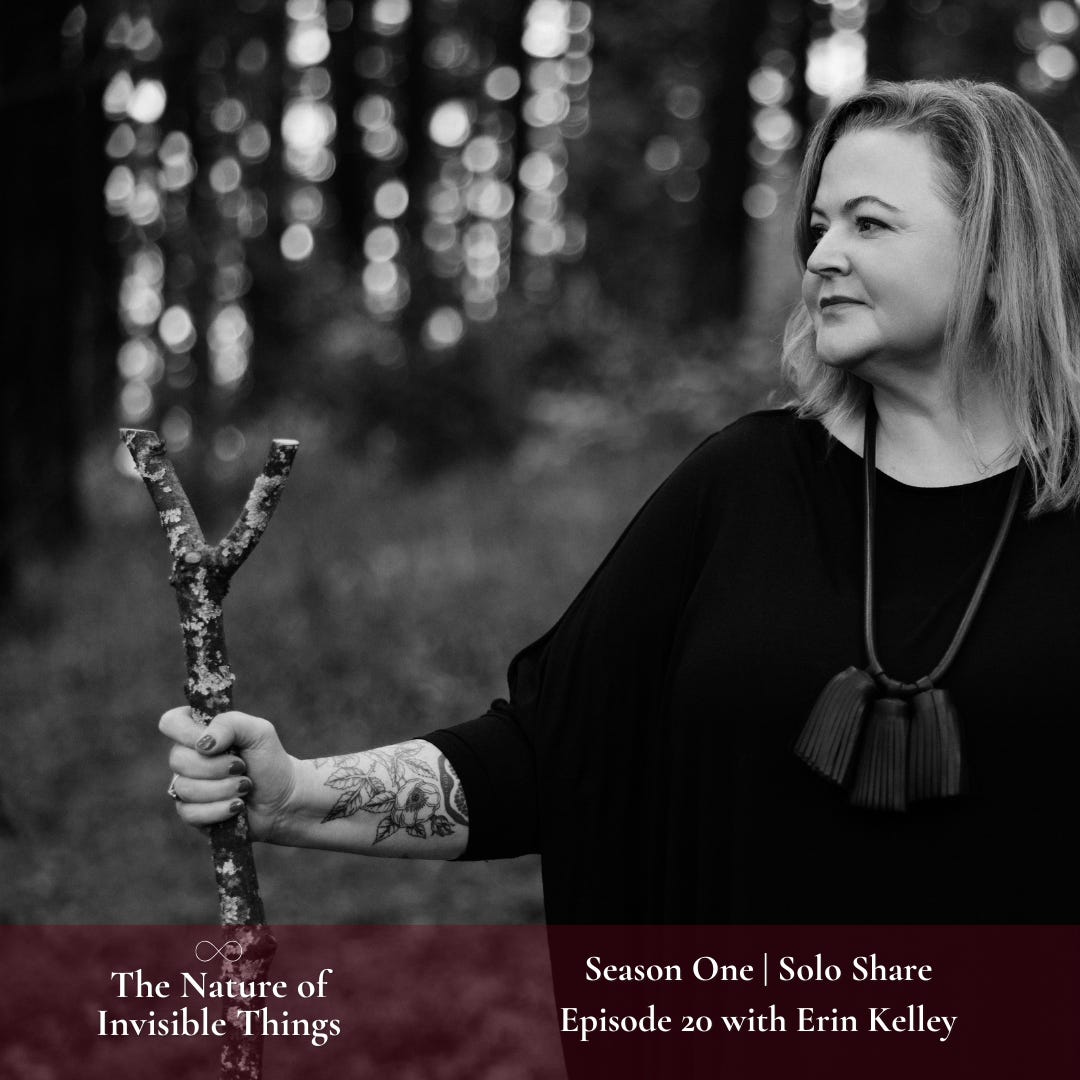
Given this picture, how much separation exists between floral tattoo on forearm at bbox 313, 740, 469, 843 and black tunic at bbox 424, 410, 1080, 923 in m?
0.04

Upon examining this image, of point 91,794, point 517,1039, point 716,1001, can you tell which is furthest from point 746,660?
point 91,794

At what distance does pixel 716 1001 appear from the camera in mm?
2389

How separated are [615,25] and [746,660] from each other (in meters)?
19.2

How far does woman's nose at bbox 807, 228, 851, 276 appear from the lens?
2.42 metres

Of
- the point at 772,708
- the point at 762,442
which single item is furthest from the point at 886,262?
the point at 772,708

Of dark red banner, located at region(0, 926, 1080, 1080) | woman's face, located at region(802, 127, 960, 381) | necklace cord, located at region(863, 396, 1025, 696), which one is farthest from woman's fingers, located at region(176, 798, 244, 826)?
woman's face, located at region(802, 127, 960, 381)

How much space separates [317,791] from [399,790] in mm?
160

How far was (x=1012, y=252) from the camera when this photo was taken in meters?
2.48

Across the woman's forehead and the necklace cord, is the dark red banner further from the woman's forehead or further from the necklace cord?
the woman's forehead

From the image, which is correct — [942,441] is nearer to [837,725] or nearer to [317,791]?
[837,725]

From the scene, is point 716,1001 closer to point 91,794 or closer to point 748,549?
point 748,549

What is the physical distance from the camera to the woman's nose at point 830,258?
242cm

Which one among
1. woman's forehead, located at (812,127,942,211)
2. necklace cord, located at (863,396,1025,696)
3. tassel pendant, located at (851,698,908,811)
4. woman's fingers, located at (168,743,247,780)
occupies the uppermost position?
woman's forehead, located at (812,127,942,211)

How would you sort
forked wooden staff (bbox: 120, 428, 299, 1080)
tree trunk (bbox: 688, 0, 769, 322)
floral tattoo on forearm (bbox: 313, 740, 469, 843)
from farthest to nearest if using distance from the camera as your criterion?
1. tree trunk (bbox: 688, 0, 769, 322)
2. floral tattoo on forearm (bbox: 313, 740, 469, 843)
3. forked wooden staff (bbox: 120, 428, 299, 1080)
